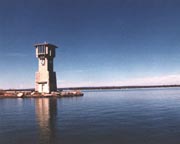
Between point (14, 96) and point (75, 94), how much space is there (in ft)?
76.0

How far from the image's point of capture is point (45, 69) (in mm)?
78750

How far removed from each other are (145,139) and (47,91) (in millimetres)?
63750

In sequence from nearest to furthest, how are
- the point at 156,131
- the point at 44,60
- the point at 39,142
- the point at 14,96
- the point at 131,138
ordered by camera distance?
the point at 39,142 < the point at 131,138 < the point at 156,131 < the point at 44,60 < the point at 14,96

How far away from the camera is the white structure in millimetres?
78812

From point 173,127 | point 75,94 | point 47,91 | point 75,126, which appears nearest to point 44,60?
point 47,91

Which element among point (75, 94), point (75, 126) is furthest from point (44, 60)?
point (75, 126)

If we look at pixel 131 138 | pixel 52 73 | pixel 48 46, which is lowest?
pixel 131 138

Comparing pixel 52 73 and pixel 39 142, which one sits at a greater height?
pixel 52 73

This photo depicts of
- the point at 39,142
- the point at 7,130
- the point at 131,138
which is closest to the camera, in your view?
the point at 39,142

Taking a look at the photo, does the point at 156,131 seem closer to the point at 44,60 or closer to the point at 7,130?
the point at 7,130

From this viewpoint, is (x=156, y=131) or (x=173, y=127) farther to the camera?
(x=173, y=127)

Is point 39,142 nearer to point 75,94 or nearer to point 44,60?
point 44,60

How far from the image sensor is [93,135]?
2283 centimetres

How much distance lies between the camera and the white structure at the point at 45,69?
259 ft
